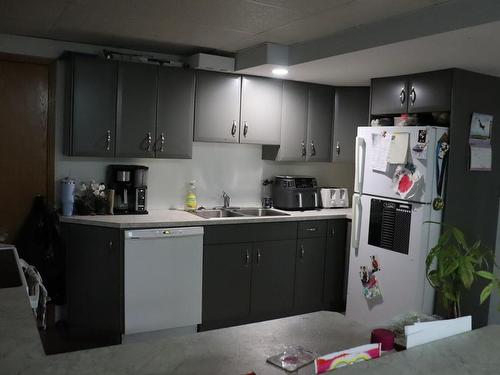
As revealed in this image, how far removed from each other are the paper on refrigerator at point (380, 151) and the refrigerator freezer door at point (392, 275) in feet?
0.84

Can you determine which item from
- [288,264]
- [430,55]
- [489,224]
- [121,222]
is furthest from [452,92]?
[121,222]

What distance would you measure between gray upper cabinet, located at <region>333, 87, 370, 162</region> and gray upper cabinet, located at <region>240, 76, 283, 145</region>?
639mm

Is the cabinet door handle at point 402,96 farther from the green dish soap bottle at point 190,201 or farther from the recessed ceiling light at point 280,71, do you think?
the green dish soap bottle at point 190,201

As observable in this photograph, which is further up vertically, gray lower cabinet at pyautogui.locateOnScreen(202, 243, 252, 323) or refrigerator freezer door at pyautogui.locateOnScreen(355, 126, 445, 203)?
refrigerator freezer door at pyautogui.locateOnScreen(355, 126, 445, 203)

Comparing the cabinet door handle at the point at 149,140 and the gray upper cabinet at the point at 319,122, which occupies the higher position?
the gray upper cabinet at the point at 319,122

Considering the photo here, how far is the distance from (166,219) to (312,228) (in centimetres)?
132

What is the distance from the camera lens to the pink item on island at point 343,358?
45.4 inches

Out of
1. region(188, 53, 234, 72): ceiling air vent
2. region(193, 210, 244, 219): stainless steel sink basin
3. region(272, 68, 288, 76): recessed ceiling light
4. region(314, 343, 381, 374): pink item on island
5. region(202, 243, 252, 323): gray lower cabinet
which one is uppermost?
region(188, 53, 234, 72): ceiling air vent

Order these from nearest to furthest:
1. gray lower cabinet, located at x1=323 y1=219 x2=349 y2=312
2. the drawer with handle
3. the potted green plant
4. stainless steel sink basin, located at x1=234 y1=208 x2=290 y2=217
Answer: the potted green plant → the drawer with handle → gray lower cabinet, located at x1=323 y1=219 x2=349 y2=312 → stainless steel sink basin, located at x1=234 y1=208 x2=290 y2=217

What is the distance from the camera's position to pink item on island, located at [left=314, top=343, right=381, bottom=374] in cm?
115

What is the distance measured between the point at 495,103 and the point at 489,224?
0.95 meters

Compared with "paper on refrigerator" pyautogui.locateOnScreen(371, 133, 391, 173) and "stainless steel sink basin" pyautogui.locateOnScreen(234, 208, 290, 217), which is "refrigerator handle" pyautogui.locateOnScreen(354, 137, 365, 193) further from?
"stainless steel sink basin" pyautogui.locateOnScreen(234, 208, 290, 217)

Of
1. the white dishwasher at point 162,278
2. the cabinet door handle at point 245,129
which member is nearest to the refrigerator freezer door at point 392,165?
the cabinet door handle at point 245,129

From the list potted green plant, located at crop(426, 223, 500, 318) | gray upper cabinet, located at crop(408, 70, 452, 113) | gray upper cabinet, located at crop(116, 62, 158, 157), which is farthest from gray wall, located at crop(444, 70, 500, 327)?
gray upper cabinet, located at crop(116, 62, 158, 157)
